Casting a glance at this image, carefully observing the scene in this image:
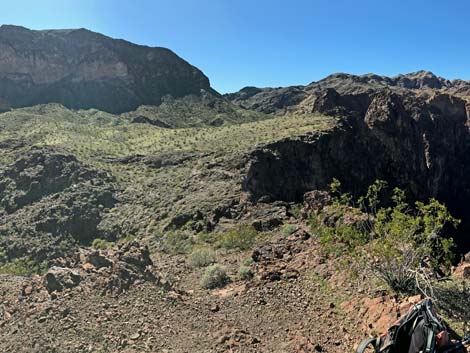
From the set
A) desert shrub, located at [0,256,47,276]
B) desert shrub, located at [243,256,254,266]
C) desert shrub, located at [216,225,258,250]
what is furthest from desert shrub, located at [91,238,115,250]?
desert shrub, located at [243,256,254,266]

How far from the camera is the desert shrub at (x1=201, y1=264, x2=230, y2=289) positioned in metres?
12.3

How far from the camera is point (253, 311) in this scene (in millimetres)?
9797

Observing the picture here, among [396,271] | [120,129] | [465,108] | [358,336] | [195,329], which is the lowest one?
[195,329]

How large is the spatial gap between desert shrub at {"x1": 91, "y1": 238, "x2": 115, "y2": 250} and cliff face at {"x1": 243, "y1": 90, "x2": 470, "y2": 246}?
7.27 m

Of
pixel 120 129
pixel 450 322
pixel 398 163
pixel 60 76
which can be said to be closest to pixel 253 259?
pixel 450 322

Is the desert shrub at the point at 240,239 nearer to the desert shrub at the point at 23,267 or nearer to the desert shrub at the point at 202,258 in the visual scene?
the desert shrub at the point at 202,258

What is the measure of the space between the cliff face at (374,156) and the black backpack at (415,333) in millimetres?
14677

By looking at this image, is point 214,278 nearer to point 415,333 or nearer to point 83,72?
point 415,333

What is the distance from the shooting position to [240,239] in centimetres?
1577

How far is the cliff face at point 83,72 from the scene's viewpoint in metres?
70.7

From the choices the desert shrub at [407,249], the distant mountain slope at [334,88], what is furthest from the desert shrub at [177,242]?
the distant mountain slope at [334,88]

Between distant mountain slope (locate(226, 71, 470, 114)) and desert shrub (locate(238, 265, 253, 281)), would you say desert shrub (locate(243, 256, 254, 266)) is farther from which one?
distant mountain slope (locate(226, 71, 470, 114))

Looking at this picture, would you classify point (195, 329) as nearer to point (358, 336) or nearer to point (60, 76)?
point (358, 336)

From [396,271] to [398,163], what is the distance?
118 feet
